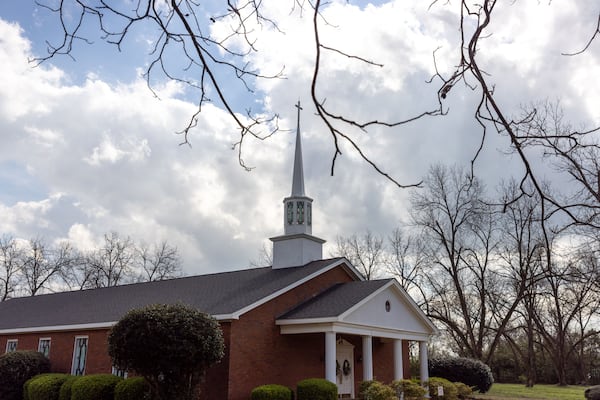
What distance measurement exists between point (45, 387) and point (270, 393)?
8284mm

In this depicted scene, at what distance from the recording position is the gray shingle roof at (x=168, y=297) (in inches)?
764

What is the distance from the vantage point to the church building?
17.8 meters

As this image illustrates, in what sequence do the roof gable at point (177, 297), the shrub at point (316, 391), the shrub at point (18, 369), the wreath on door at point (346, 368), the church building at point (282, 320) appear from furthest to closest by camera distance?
1. the wreath on door at point (346, 368)
2. the shrub at point (18, 369)
3. the roof gable at point (177, 297)
4. the church building at point (282, 320)
5. the shrub at point (316, 391)

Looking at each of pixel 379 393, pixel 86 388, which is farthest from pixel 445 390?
pixel 86 388

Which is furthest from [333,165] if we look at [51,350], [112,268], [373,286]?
[112,268]

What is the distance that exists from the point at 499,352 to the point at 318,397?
36.7m

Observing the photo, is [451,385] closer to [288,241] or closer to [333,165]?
[288,241]

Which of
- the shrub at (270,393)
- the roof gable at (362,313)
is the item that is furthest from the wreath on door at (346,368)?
the shrub at (270,393)

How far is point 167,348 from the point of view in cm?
1438

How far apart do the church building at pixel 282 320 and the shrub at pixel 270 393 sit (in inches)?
27.1

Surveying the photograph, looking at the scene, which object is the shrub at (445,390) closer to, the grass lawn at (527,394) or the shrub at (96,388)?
the grass lawn at (527,394)

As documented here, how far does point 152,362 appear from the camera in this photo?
571 inches

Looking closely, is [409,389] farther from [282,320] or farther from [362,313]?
[282,320]

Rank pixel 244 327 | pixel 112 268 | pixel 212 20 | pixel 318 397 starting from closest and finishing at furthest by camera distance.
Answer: pixel 212 20 < pixel 318 397 < pixel 244 327 < pixel 112 268
